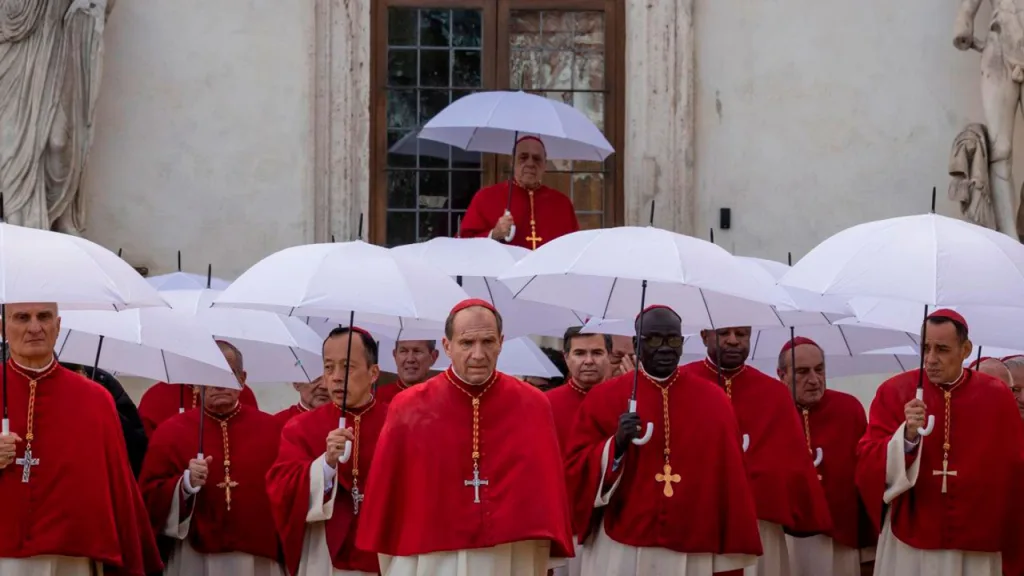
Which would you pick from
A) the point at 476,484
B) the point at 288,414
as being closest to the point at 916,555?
the point at 476,484

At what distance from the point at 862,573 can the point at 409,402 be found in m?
3.80

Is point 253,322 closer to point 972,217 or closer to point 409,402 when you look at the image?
point 409,402

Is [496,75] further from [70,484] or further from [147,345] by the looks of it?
[70,484]

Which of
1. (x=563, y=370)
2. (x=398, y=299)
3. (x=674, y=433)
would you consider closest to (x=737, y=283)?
(x=674, y=433)

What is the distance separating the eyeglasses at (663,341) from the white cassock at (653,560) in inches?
18.7

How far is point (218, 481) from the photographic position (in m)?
10.2

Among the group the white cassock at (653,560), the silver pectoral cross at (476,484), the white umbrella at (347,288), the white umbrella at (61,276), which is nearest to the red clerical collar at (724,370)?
the white cassock at (653,560)

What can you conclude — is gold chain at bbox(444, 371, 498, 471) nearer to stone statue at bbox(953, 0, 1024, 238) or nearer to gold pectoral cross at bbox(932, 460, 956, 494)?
gold pectoral cross at bbox(932, 460, 956, 494)

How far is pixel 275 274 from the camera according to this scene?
943 centimetres

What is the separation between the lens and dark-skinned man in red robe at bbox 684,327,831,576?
33.3 feet

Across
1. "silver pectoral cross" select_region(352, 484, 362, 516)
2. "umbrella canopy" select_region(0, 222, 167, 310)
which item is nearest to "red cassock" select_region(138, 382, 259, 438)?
"silver pectoral cross" select_region(352, 484, 362, 516)

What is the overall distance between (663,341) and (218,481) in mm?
2343

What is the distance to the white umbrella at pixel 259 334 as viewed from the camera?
10289 millimetres

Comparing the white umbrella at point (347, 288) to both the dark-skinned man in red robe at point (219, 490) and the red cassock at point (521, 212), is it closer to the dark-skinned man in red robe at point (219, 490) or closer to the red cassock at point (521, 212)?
the dark-skinned man in red robe at point (219, 490)
